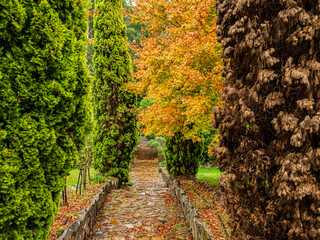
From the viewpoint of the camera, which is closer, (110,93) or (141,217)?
(141,217)

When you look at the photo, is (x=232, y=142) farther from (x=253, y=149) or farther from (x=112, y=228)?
(x=112, y=228)

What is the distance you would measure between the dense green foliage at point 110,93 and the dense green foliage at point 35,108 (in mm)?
5571

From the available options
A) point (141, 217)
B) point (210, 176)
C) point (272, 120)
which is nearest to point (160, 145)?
point (210, 176)

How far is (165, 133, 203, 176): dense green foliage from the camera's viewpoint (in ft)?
31.5

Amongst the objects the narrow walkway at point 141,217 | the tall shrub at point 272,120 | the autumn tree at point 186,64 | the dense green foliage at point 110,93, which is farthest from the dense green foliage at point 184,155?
the tall shrub at point 272,120

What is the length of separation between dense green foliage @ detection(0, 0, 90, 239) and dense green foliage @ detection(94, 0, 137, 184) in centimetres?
557

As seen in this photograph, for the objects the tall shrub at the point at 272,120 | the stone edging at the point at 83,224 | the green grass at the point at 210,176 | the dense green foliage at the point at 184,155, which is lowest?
the green grass at the point at 210,176

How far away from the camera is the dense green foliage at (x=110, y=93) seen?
895 centimetres

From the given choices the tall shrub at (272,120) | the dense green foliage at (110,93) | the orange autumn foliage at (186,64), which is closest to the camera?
the tall shrub at (272,120)

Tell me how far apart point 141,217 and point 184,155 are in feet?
14.0

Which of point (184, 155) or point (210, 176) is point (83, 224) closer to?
point (184, 155)

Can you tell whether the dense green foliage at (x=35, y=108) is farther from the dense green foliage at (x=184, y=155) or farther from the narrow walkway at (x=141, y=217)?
the dense green foliage at (x=184, y=155)

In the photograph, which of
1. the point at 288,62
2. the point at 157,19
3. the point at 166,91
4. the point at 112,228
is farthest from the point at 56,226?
the point at 157,19

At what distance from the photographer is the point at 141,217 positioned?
5738 mm
